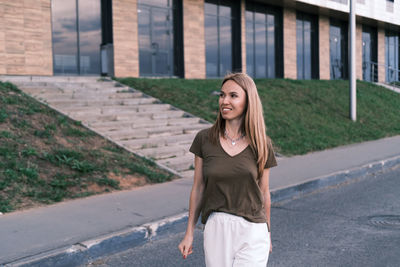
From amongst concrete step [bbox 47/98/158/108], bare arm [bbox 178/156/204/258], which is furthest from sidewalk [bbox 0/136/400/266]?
concrete step [bbox 47/98/158/108]

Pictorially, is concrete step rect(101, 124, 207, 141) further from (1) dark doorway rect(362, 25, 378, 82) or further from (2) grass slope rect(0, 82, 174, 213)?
(1) dark doorway rect(362, 25, 378, 82)

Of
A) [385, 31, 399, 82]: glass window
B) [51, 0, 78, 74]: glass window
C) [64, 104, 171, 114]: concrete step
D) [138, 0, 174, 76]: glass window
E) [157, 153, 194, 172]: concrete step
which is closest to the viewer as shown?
[157, 153, 194, 172]: concrete step

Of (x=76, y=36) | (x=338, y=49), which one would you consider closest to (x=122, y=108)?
(x=76, y=36)

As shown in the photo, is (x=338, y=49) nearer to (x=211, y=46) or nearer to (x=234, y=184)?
(x=211, y=46)

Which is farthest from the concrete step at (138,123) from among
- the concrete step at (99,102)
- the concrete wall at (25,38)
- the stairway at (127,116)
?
the concrete wall at (25,38)

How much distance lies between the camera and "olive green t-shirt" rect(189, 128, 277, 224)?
7.74 ft

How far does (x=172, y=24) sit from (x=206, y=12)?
2526 millimetres

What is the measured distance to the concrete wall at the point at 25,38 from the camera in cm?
1453

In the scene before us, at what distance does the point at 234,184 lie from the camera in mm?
2377

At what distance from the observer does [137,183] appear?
24.8 ft

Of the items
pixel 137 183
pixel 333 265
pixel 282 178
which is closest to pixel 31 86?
pixel 137 183

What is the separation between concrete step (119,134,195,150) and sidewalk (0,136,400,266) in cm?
195

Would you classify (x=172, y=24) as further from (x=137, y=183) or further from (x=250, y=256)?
(x=250, y=256)

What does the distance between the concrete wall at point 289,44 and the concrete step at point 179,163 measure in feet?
59.7
